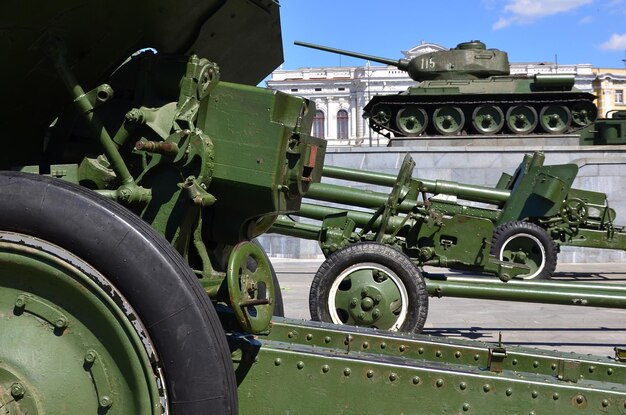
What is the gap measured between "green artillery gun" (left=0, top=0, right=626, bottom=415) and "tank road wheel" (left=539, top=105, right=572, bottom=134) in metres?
18.8

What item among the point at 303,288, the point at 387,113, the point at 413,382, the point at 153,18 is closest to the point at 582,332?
the point at 303,288

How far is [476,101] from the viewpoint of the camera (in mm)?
20172

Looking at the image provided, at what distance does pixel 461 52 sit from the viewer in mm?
20875

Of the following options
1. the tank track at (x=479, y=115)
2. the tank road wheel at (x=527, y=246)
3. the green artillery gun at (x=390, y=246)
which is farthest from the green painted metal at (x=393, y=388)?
the tank track at (x=479, y=115)

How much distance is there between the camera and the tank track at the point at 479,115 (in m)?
20.2

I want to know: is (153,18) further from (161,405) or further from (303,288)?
(303,288)

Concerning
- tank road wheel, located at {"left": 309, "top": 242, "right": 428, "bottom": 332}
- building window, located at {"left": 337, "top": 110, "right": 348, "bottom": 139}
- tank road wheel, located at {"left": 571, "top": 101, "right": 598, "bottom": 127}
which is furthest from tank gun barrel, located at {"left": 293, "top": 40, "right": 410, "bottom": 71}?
building window, located at {"left": 337, "top": 110, "right": 348, "bottom": 139}

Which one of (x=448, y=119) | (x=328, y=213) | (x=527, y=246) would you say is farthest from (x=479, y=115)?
(x=328, y=213)

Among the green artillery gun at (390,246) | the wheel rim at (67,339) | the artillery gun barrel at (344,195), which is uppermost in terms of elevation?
the artillery gun barrel at (344,195)

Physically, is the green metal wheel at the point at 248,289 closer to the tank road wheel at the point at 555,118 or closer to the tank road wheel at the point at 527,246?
the tank road wheel at the point at 527,246

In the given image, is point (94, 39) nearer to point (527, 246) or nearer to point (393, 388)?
point (393, 388)

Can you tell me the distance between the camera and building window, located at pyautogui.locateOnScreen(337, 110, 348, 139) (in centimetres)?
6167

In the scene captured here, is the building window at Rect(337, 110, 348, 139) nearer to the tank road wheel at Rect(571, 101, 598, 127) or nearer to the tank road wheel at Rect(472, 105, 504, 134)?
the tank road wheel at Rect(571, 101, 598, 127)

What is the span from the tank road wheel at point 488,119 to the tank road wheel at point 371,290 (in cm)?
1545
